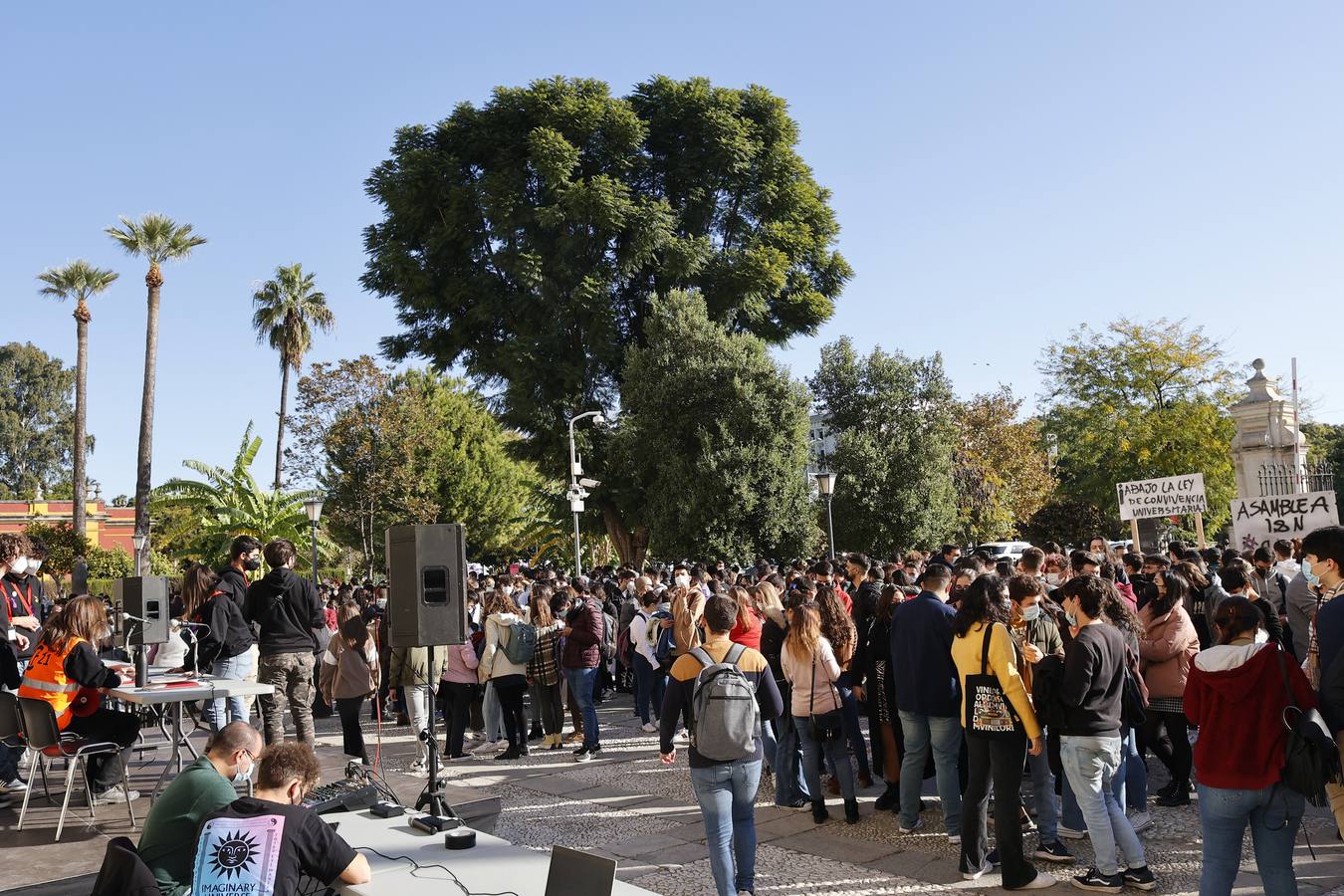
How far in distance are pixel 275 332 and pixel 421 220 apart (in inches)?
789

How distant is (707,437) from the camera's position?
1075 inches

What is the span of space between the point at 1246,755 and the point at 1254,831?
377mm

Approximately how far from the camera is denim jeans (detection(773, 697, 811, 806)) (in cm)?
785

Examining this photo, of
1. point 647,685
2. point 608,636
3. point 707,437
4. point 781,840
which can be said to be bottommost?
point 781,840

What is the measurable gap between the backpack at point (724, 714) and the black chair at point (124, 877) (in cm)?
269

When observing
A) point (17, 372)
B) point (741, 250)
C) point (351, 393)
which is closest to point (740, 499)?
point (741, 250)

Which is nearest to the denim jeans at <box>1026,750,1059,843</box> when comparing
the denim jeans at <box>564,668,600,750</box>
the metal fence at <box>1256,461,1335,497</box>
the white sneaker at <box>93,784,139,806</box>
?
the denim jeans at <box>564,668,600,750</box>

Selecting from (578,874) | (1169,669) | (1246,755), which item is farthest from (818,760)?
A: (578,874)

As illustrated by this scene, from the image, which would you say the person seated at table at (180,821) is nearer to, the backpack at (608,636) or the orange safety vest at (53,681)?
the orange safety vest at (53,681)

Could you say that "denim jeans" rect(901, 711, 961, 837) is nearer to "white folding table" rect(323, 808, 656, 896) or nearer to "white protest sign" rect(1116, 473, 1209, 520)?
"white folding table" rect(323, 808, 656, 896)

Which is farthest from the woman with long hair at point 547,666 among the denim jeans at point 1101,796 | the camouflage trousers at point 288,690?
the denim jeans at point 1101,796

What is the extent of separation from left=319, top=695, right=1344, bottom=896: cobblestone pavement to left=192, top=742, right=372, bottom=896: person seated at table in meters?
2.88

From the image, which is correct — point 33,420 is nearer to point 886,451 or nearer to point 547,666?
point 886,451

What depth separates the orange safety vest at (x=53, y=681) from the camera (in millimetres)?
7793
